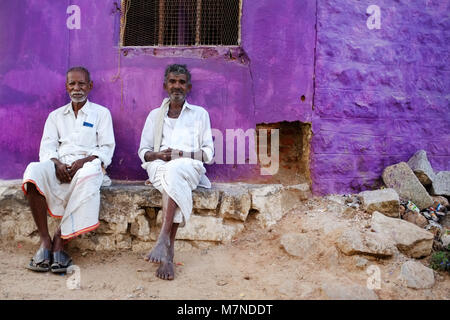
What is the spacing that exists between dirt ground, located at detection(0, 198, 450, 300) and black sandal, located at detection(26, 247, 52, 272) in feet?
0.18

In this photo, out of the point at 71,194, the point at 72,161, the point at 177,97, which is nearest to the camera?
the point at 71,194

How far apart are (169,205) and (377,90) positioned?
2458mm

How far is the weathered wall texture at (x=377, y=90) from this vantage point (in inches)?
152

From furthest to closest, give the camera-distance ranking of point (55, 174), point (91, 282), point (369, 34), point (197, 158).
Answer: point (369, 34)
point (197, 158)
point (55, 174)
point (91, 282)

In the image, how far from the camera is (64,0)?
3955mm

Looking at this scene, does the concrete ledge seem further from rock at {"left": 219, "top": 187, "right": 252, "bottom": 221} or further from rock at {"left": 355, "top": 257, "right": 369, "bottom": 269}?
rock at {"left": 355, "top": 257, "right": 369, "bottom": 269}

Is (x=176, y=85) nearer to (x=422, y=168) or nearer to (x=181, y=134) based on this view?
(x=181, y=134)

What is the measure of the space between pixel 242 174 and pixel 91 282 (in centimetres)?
176

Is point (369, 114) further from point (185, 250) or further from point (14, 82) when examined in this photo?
point (14, 82)

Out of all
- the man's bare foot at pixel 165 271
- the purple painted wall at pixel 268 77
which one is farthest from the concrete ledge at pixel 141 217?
the man's bare foot at pixel 165 271

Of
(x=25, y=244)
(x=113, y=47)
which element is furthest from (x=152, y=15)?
(x=25, y=244)

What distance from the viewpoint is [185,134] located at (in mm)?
3621

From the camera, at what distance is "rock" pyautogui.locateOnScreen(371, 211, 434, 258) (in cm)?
315

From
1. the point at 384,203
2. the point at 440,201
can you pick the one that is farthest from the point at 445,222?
the point at 384,203
